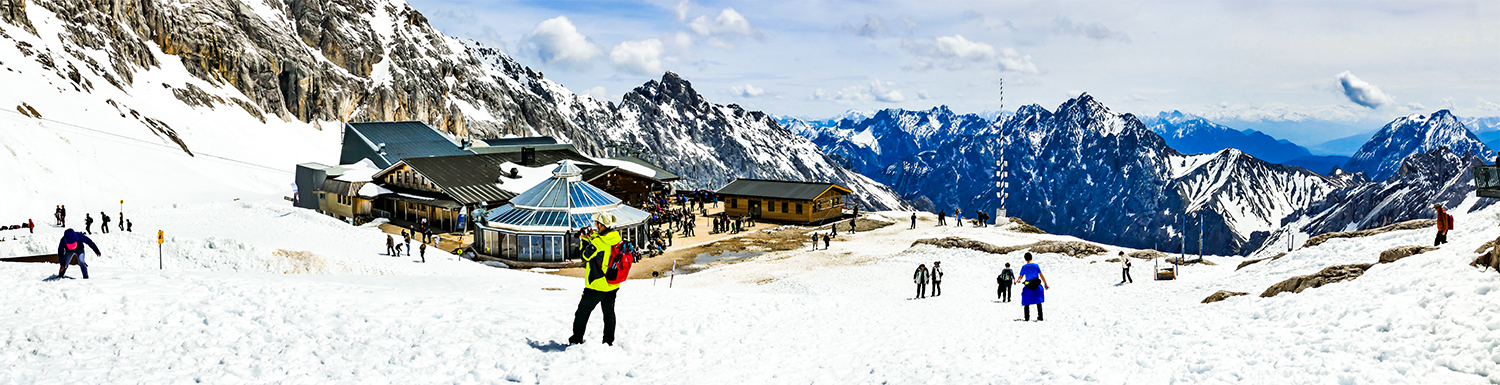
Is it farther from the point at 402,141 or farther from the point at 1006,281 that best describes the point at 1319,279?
the point at 402,141

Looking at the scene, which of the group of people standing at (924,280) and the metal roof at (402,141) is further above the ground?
the metal roof at (402,141)

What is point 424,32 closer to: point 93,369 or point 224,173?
point 224,173

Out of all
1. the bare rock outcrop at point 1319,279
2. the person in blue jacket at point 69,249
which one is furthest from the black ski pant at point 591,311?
the bare rock outcrop at point 1319,279

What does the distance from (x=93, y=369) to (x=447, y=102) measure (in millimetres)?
155322

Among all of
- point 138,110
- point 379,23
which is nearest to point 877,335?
point 138,110

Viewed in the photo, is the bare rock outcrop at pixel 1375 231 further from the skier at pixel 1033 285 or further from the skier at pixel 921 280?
the skier at pixel 1033 285

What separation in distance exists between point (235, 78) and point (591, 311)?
128816 millimetres

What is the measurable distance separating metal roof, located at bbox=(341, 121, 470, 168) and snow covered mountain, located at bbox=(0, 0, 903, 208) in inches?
360

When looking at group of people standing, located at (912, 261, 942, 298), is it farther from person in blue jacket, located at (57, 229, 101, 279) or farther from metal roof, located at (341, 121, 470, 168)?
metal roof, located at (341, 121, 470, 168)

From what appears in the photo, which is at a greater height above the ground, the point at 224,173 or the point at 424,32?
the point at 424,32

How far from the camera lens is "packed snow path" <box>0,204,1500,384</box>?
11.0m

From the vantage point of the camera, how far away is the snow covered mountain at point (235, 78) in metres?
75.0

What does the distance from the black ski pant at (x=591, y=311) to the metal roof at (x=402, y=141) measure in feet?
247

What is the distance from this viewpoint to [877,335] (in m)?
15.5
